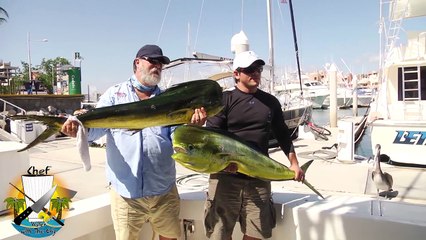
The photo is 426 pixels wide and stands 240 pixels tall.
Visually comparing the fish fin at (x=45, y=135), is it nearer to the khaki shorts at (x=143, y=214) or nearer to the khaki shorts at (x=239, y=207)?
the khaki shorts at (x=143, y=214)

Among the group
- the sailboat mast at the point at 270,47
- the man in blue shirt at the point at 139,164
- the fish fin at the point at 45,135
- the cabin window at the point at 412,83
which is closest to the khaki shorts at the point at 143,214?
the man in blue shirt at the point at 139,164

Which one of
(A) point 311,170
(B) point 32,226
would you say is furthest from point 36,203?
(A) point 311,170

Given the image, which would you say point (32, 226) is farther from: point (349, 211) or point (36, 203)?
point (349, 211)

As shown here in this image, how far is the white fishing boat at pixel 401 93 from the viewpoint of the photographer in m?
8.26

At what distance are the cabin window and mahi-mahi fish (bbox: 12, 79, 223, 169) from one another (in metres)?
10.0

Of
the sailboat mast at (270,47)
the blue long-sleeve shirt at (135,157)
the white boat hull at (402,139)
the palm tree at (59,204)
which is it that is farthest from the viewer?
the sailboat mast at (270,47)

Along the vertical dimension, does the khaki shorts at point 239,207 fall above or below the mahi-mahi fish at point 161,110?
below

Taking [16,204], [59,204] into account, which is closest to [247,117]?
[59,204]

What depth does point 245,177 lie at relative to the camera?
219 centimetres

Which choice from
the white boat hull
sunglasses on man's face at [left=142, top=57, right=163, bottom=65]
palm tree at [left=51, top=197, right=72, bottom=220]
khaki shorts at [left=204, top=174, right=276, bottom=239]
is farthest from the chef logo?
the white boat hull

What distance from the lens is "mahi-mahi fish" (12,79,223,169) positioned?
1525 millimetres

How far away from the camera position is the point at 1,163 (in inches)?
128

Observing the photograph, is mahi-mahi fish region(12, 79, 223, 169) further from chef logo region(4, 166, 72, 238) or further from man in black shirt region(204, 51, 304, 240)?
chef logo region(4, 166, 72, 238)

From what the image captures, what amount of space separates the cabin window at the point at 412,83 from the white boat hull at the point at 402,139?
2145 millimetres
